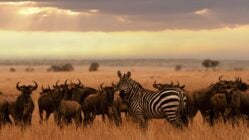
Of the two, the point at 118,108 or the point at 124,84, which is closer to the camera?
the point at 124,84

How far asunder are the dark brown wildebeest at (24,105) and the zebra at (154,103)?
300cm

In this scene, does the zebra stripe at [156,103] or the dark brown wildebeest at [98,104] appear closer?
the zebra stripe at [156,103]

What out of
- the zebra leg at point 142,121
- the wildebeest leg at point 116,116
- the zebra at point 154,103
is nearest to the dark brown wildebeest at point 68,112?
the wildebeest leg at point 116,116

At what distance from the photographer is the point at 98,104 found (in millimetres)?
19281

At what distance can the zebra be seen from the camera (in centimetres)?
1587

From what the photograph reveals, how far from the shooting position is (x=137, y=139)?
1338 centimetres

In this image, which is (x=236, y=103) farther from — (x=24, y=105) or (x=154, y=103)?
(x=24, y=105)

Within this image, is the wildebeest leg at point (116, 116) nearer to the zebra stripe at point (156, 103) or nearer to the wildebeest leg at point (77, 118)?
the zebra stripe at point (156, 103)

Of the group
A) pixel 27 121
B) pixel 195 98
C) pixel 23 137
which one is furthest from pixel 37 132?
pixel 195 98

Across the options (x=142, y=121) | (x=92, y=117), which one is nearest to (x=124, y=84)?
(x=142, y=121)

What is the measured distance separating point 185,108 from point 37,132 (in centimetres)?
461

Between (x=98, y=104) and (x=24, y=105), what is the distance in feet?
9.63

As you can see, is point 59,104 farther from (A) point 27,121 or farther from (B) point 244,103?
(B) point 244,103

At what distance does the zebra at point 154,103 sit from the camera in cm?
1587
